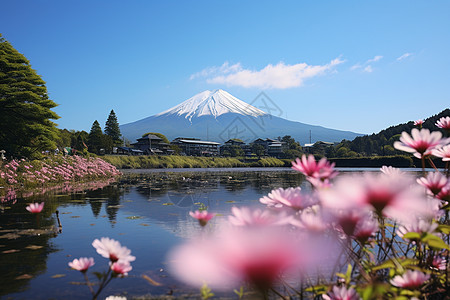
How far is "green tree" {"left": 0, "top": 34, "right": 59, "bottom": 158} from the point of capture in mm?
12234

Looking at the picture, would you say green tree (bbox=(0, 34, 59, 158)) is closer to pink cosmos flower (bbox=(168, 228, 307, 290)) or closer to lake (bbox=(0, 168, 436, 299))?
lake (bbox=(0, 168, 436, 299))

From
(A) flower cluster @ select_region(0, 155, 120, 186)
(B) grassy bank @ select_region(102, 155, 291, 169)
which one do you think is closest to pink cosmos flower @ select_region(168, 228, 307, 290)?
(A) flower cluster @ select_region(0, 155, 120, 186)

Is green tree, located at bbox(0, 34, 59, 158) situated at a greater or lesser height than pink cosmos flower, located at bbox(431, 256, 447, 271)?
greater

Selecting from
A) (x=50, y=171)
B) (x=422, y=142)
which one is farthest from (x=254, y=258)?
(x=50, y=171)

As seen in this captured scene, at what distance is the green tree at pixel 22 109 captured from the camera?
12.2 m

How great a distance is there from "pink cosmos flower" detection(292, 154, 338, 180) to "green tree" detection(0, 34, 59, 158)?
1414cm

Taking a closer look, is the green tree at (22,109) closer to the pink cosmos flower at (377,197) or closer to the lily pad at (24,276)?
the lily pad at (24,276)

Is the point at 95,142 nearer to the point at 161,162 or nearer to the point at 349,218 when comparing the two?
the point at 161,162

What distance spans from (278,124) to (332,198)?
19162cm

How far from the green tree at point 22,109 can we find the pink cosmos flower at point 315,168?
1414 centimetres

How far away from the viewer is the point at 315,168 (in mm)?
882

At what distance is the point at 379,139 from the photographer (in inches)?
2405

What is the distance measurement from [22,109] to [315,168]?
1477 cm

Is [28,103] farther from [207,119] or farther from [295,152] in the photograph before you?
[207,119]
